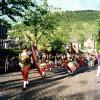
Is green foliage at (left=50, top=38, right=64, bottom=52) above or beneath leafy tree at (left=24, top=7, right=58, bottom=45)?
beneath

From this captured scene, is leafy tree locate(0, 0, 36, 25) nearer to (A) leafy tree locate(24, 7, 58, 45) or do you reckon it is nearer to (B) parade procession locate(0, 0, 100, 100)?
(B) parade procession locate(0, 0, 100, 100)

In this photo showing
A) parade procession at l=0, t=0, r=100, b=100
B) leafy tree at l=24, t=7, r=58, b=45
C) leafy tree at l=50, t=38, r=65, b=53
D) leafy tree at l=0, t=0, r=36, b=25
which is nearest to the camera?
parade procession at l=0, t=0, r=100, b=100

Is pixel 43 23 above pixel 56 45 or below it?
above

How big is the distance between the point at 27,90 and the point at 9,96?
2.36 m

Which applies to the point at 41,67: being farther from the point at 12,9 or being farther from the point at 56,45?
the point at 56,45

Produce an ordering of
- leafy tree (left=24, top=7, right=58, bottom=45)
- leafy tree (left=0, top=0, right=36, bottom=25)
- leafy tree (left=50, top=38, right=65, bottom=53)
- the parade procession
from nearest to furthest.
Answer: the parade procession < leafy tree (left=0, top=0, right=36, bottom=25) < leafy tree (left=24, top=7, right=58, bottom=45) < leafy tree (left=50, top=38, right=65, bottom=53)

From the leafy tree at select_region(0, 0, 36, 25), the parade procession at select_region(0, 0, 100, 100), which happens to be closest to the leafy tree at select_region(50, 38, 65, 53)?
the parade procession at select_region(0, 0, 100, 100)

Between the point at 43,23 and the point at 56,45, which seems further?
the point at 56,45

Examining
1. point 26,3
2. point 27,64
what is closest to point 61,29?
point 26,3

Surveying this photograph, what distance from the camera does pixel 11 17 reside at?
112ft

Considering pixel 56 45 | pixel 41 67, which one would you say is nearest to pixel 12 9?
pixel 41 67

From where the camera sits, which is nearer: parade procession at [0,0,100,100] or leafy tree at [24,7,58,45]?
parade procession at [0,0,100,100]

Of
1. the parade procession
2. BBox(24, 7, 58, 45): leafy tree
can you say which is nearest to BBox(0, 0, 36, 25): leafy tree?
the parade procession

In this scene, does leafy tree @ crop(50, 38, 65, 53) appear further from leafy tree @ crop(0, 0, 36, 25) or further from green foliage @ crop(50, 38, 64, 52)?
leafy tree @ crop(0, 0, 36, 25)
